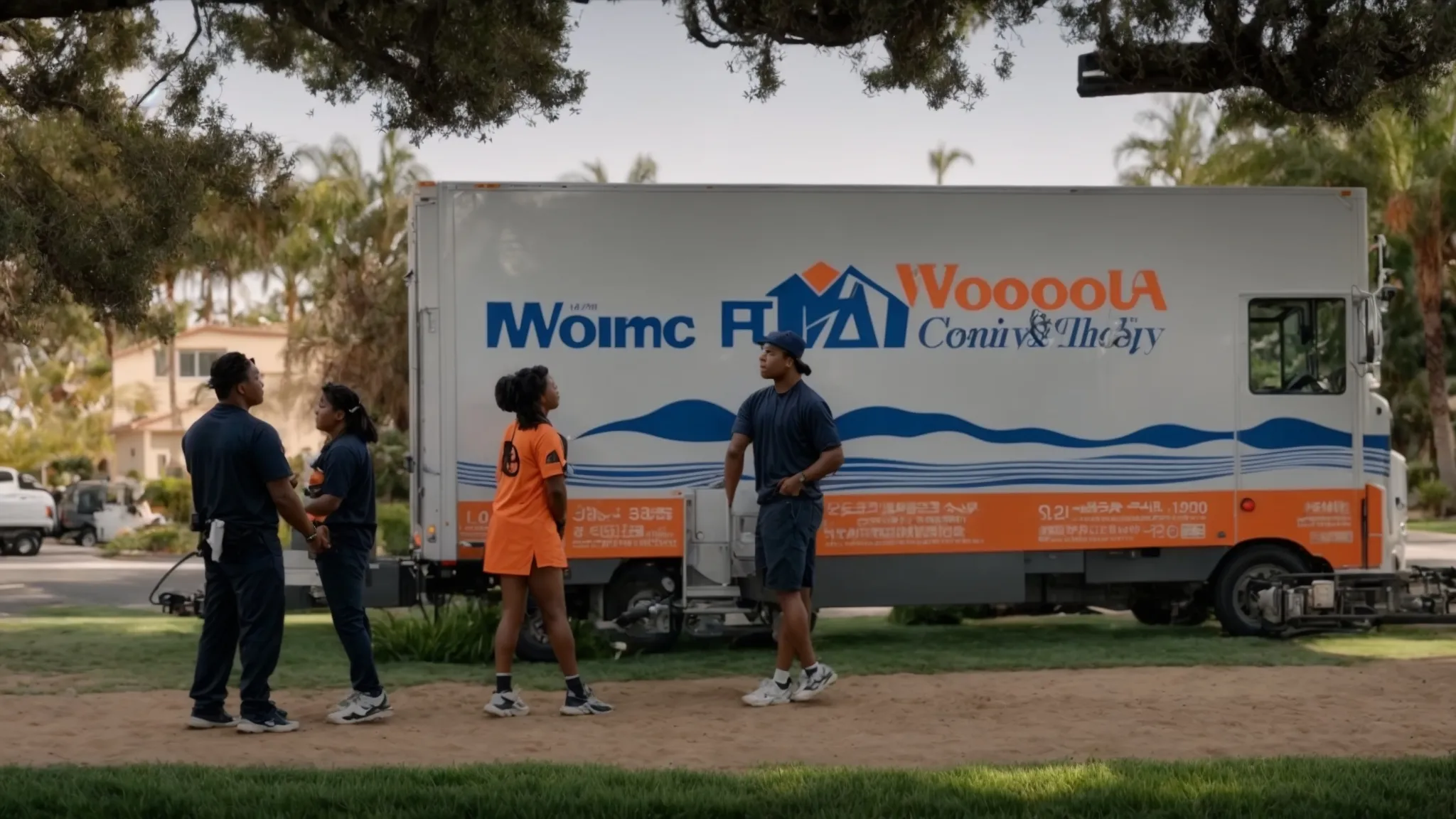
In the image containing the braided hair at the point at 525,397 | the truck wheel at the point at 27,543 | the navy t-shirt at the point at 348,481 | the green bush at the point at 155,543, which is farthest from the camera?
the green bush at the point at 155,543

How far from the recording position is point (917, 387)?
11867 mm

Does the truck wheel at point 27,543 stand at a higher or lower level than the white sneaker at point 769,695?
lower

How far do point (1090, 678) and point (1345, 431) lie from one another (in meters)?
3.53

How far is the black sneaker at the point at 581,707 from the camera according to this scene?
8875mm

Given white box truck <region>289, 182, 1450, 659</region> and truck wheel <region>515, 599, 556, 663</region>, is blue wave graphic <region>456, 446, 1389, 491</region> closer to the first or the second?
white box truck <region>289, 182, 1450, 659</region>

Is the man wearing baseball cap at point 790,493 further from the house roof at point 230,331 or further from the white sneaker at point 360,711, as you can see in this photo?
the house roof at point 230,331

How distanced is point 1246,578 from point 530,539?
6.01 metres

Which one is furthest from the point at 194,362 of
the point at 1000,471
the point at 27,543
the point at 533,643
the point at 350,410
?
the point at 350,410

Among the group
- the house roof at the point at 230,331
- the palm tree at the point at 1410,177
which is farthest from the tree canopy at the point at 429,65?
the house roof at the point at 230,331

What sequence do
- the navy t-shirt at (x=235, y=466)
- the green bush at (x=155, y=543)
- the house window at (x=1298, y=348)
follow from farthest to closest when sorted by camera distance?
the green bush at (x=155, y=543) → the house window at (x=1298, y=348) → the navy t-shirt at (x=235, y=466)

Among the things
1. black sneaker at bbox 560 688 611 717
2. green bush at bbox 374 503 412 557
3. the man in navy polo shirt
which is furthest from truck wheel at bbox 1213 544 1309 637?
green bush at bbox 374 503 412 557

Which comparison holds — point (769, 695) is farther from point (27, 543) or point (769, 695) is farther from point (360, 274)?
point (360, 274)

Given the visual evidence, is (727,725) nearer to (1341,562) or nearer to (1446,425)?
(1341,562)

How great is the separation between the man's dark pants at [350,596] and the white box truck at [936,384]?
2.63 m
